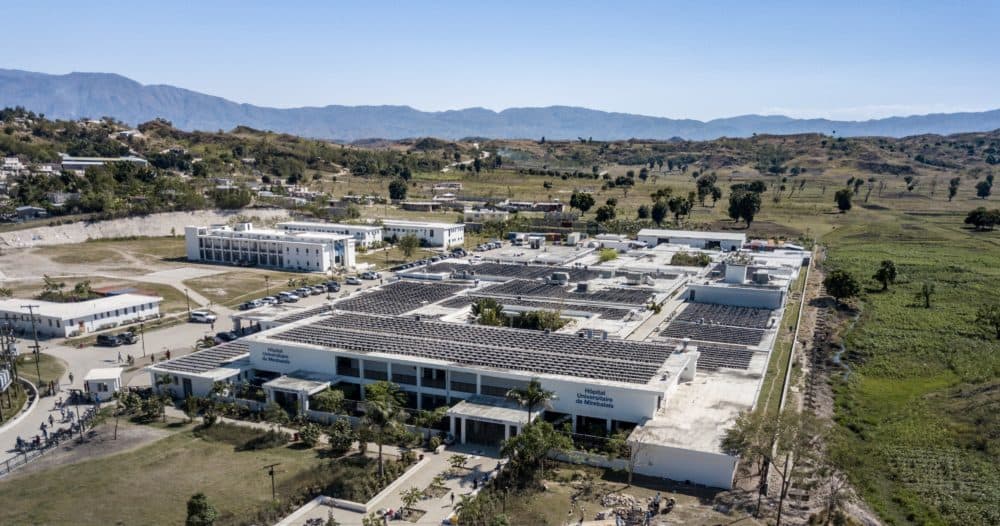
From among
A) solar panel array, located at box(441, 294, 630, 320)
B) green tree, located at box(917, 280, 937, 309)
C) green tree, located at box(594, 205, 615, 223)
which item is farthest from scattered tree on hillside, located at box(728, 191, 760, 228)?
solar panel array, located at box(441, 294, 630, 320)

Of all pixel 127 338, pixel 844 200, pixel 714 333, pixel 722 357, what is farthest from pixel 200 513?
pixel 844 200

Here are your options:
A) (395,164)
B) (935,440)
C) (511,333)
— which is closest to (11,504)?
(511,333)

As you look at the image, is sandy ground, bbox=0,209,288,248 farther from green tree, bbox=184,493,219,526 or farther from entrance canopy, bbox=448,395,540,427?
green tree, bbox=184,493,219,526

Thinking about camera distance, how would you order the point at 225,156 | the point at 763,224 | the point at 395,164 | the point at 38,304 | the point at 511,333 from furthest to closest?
1. the point at 395,164
2. the point at 225,156
3. the point at 763,224
4. the point at 38,304
5. the point at 511,333

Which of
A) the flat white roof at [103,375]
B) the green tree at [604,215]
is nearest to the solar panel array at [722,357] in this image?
the flat white roof at [103,375]

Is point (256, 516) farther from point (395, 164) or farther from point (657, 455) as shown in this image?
point (395, 164)

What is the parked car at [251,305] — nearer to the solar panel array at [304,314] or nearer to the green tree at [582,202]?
the solar panel array at [304,314]
